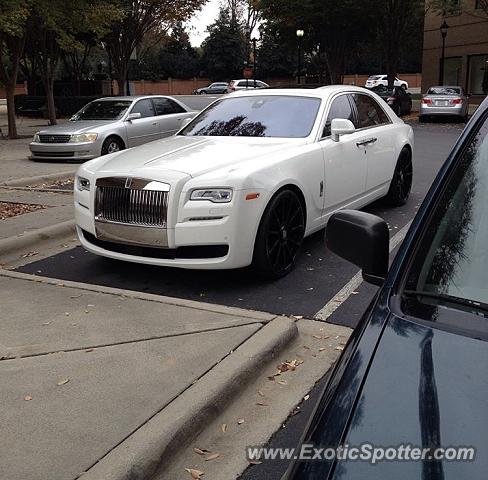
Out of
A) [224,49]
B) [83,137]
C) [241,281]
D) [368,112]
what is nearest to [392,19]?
[83,137]

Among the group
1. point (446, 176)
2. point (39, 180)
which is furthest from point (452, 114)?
point (446, 176)

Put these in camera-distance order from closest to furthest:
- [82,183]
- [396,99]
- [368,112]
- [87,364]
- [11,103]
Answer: [87,364] → [82,183] → [368,112] → [11,103] → [396,99]

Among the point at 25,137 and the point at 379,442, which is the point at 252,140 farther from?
the point at 25,137

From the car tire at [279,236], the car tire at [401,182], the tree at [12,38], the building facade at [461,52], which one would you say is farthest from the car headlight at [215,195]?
the building facade at [461,52]

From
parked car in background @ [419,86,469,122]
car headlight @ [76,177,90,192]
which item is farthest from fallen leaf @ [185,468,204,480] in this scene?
parked car in background @ [419,86,469,122]

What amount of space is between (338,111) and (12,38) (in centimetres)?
1654

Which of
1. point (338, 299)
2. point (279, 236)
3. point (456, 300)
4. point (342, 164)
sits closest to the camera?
point (456, 300)

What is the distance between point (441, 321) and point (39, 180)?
33.3 ft

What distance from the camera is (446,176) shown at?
2301 mm

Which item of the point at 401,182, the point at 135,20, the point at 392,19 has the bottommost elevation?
the point at 401,182

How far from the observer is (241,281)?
5.51 m

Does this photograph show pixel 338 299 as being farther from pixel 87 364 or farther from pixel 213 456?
pixel 213 456

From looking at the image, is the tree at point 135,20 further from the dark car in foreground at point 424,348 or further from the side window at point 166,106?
the dark car in foreground at point 424,348

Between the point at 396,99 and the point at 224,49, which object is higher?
the point at 224,49
